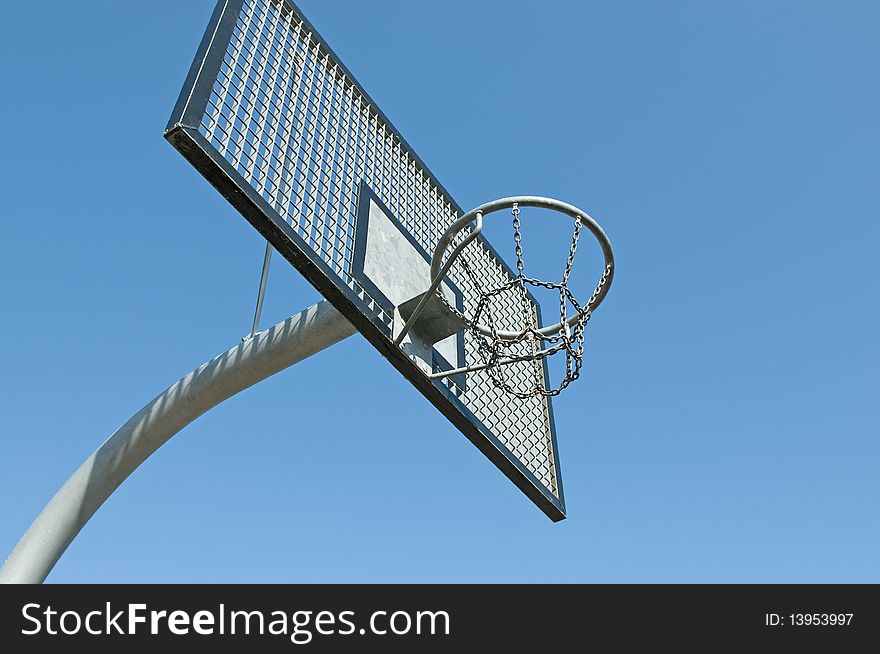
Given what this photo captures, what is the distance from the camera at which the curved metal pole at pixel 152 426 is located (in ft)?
13.9

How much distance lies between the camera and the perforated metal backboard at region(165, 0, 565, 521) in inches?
140

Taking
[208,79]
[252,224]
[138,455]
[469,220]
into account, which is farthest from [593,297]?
[138,455]

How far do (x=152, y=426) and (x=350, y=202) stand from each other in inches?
59.9

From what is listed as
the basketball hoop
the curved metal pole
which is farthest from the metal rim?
the curved metal pole

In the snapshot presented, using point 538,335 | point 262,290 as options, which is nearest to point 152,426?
point 262,290

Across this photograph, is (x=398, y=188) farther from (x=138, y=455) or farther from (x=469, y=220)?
(x=138, y=455)

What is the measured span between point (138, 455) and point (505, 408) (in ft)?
6.50

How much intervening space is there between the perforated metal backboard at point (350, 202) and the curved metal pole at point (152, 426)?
406 millimetres

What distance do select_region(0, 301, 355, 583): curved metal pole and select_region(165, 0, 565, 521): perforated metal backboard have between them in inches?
16.0

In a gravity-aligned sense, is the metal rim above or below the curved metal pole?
above

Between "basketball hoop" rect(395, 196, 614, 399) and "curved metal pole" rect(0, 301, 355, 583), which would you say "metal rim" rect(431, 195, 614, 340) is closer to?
"basketball hoop" rect(395, 196, 614, 399)

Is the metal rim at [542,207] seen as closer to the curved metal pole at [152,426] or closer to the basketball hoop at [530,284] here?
the basketball hoop at [530,284]

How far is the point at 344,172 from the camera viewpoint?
4340 millimetres

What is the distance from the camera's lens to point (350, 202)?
425cm
